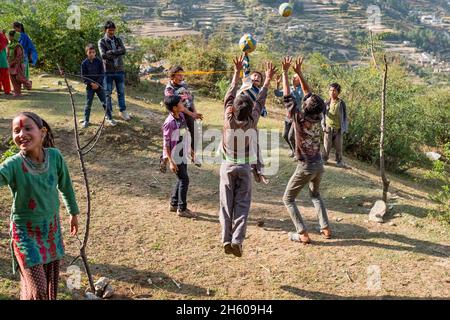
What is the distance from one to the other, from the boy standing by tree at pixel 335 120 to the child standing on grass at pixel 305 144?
2.75m

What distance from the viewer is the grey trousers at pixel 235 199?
4.32m

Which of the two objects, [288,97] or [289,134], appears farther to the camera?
[289,134]

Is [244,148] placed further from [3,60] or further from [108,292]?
[3,60]

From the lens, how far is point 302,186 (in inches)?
199

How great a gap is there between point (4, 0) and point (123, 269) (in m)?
11.8

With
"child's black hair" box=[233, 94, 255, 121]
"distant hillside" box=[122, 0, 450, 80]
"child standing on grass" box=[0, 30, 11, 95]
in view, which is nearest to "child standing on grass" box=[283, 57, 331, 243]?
"child's black hair" box=[233, 94, 255, 121]

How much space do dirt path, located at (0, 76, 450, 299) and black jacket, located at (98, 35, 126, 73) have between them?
5.43ft

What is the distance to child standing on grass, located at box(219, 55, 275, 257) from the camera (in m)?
4.27

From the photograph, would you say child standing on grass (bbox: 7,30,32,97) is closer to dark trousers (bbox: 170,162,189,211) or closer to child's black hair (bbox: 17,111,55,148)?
dark trousers (bbox: 170,162,189,211)

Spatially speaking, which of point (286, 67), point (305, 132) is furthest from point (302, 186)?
point (286, 67)

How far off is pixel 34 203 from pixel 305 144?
289 centimetres

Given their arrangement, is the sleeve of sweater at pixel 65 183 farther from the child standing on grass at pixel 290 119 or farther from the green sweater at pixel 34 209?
the child standing on grass at pixel 290 119
